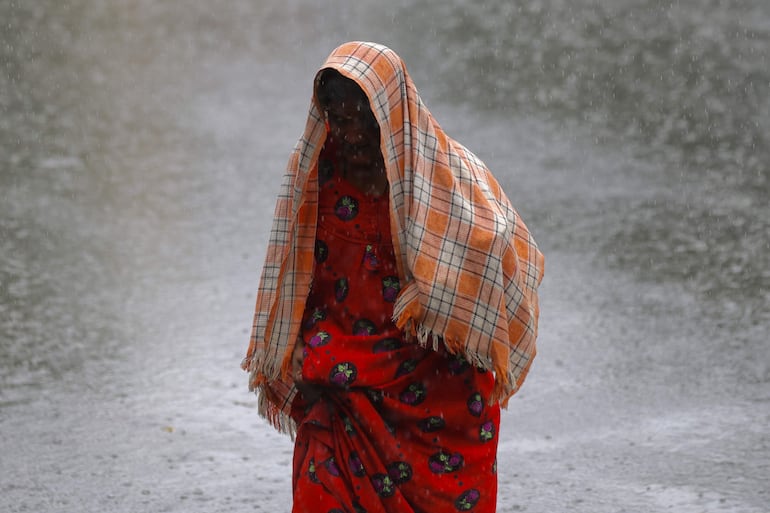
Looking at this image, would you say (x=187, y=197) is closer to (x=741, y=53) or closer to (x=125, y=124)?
(x=125, y=124)

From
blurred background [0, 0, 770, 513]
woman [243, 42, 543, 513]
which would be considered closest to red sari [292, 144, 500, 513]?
woman [243, 42, 543, 513]

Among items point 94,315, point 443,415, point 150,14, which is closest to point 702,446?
point 443,415

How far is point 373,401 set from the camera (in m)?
3.76

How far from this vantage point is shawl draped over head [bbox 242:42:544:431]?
359 cm

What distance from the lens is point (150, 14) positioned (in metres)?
16.4

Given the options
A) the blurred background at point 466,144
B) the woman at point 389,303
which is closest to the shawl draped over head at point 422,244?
the woman at point 389,303

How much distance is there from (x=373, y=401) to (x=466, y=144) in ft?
23.1

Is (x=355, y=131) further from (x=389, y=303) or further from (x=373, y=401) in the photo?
(x=373, y=401)

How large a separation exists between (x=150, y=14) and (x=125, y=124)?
538 centimetres

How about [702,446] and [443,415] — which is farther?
[702,446]

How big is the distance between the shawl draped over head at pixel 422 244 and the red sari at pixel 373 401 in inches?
3.0

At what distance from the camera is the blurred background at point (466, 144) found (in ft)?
18.6

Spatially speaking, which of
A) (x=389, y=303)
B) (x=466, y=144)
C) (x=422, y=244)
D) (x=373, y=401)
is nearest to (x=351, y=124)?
(x=422, y=244)

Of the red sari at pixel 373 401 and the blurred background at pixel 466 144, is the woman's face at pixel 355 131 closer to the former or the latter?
the red sari at pixel 373 401
